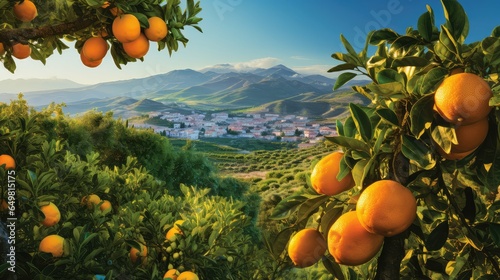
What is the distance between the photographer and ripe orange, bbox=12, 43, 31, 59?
6.23ft

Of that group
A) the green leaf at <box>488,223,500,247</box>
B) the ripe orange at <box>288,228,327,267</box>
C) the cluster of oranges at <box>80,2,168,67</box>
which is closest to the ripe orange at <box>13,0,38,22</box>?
the cluster of oranges at <box>80,2,168,67</box>

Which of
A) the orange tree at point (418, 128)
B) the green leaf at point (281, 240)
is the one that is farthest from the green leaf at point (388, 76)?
the green leaf at point (281, 240)

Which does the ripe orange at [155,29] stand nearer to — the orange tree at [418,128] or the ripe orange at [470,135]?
the orange tree at [418,128]

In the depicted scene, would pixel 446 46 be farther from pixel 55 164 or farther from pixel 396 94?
pixel 55 164

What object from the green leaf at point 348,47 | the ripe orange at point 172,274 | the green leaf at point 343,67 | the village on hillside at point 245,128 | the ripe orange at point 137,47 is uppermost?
the ripe orange at point 137,47

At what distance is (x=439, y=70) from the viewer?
2.79ft

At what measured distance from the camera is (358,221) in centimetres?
91

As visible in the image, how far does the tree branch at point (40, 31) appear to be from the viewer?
1.47 meters

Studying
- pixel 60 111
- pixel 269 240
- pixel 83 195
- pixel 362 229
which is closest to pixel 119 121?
pixel 60 111

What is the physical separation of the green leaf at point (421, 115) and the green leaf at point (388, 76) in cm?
7

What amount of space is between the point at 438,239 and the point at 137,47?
1297 millimetres

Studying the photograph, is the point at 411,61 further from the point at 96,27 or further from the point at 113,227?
the point at 113,227

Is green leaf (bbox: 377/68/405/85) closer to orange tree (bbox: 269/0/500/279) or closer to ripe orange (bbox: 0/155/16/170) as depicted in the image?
orange tree (bbox: 269/0/500/279)

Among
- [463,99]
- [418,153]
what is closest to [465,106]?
[463,99]
